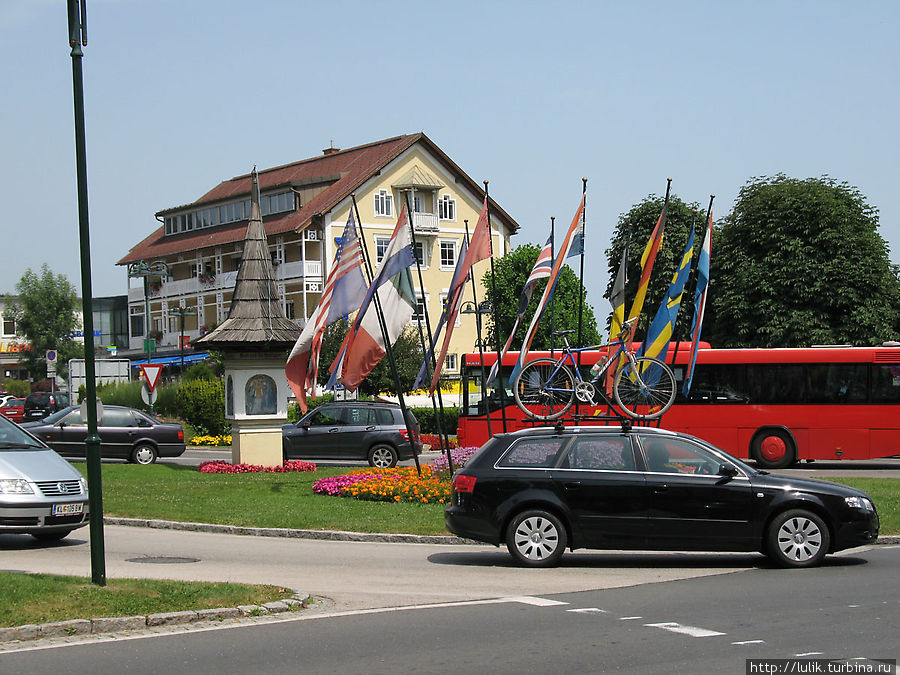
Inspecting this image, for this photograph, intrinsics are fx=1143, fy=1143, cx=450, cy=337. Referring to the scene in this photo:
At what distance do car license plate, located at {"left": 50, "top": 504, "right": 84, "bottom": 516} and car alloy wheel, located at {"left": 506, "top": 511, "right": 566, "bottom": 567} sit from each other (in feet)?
17.8

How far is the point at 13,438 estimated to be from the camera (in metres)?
15.1

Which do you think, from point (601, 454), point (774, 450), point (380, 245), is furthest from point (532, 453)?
point (380, 245)

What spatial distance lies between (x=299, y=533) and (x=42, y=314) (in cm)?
9959

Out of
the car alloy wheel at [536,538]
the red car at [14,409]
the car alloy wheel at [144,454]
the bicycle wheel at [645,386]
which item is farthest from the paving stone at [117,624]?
the red car at [14,409]

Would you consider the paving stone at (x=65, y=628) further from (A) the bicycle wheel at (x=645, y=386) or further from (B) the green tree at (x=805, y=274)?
(B) the green tree at (x=805, y=274)

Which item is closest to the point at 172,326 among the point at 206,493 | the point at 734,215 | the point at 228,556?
the point at 734,215

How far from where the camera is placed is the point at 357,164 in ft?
251

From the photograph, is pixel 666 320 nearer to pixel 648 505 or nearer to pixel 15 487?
pixel 648 505

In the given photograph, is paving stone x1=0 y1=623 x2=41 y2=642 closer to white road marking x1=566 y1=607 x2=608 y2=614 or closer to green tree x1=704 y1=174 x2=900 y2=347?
white road marking x1=566 y1=607 x2=608 y2=614

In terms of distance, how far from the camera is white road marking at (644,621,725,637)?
8.82m

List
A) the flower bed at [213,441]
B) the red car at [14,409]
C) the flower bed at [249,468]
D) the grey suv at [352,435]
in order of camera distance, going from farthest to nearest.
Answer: the red car at [14,409]
the flower bed at [213,441]
the grey suv at [352,435]
the flower bed at [249,468]

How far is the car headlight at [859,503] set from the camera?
12.6 m

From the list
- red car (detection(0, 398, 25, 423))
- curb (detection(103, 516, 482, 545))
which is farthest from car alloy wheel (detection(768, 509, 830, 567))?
red car (detection(0, 398, 25, 423))

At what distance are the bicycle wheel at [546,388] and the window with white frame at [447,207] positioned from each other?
5734 cm
